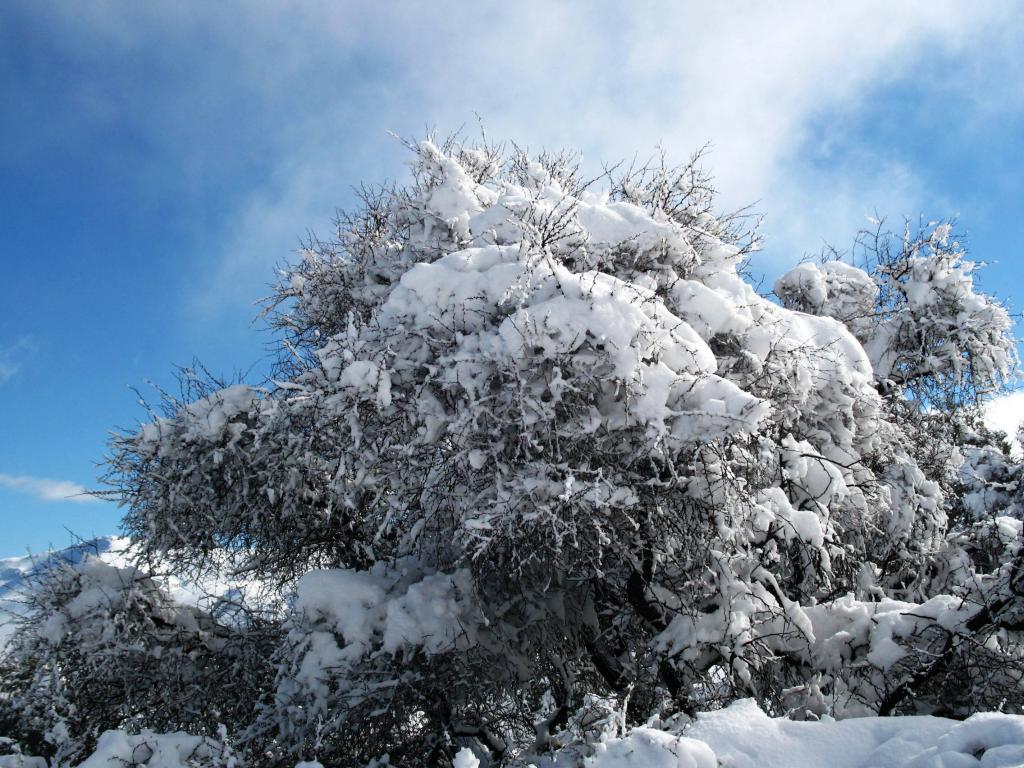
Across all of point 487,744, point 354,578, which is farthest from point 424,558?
point 487,744

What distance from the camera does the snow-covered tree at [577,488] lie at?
5.07 metres

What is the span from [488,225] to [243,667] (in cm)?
574

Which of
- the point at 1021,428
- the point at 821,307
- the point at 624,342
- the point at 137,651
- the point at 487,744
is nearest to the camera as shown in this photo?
the point at 624,342

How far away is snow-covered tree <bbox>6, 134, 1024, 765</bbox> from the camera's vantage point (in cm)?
507

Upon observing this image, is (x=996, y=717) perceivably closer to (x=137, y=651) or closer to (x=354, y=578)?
(x=354, y=578)

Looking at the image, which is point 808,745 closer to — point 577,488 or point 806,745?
point 806,745

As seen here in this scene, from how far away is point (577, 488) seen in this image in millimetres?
4906

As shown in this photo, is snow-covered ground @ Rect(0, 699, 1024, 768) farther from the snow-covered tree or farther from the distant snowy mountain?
the distant snowy mountain

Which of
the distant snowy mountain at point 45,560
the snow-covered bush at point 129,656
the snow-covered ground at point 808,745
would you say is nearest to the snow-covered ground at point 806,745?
the snow-covered ground at point 808,745

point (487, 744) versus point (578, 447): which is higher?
point (578, 447)

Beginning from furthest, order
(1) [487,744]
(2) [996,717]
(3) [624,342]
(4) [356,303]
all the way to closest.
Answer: (4) [356,303] → (1) [487,744] → (3) [624,342] → (2) [996,717]

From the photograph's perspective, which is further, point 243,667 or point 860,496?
point 243,667

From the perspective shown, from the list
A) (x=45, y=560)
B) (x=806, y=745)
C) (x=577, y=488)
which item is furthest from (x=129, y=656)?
(x=806, y=745)

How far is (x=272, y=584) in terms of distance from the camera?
376 inches
